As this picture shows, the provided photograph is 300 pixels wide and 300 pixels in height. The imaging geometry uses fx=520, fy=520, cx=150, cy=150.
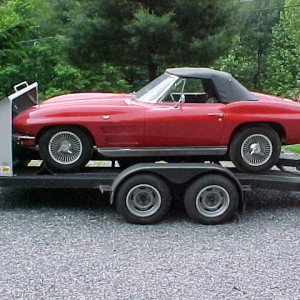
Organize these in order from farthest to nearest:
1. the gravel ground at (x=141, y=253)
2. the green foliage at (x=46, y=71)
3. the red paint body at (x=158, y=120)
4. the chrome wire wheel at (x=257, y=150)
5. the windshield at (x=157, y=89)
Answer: the green foliage at (x=46, y=71), the windshield at (x=157, y=89), the chrome wire wheel at (x=257, y=150), the red paint body at (x=158, y=120), the gravel ground at (x=141, y=253)

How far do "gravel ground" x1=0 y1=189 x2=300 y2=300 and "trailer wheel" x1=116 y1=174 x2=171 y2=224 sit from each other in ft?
0.37

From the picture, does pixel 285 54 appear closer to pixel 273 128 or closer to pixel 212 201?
pixel 273 128

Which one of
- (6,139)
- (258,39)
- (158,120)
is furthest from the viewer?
(258,39)

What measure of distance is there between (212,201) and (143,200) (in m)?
0.78

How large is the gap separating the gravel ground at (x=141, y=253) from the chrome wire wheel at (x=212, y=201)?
0.55ft

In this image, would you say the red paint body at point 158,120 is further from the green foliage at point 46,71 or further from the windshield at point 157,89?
the green foliage at point 46,71

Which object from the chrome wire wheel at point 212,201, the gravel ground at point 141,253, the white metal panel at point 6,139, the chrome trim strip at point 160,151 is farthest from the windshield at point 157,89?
the white metal panel at point 6,139

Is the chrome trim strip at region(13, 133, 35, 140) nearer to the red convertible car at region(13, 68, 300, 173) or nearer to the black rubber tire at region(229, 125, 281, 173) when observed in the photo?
the red convertible car at region(13, 68, 300, 173)

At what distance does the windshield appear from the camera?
6.24m

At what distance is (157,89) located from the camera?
20.9 ft

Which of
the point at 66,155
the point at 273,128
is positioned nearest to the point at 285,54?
the point at 273,128

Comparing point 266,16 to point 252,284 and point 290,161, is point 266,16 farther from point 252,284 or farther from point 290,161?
point 252,284

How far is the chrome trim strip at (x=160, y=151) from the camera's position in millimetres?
6141

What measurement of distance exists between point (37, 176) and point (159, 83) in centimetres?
188
